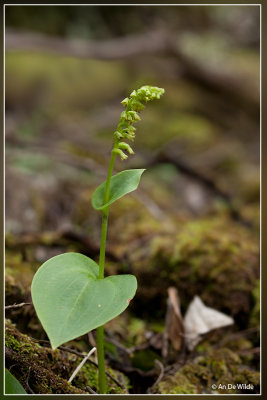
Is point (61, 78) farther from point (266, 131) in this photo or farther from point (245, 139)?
point (266, 131)

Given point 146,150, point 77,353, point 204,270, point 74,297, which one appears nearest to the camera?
point 74,297

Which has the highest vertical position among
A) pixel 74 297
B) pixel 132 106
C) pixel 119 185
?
pixel 132 106

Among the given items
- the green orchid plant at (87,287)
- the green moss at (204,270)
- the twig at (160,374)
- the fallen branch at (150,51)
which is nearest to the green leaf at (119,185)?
the green orchid plant at (87,287)

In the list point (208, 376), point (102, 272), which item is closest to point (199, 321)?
point (208, 376)

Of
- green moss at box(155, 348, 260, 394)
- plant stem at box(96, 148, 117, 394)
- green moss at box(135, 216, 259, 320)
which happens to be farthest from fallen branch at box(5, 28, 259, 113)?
plant stem at box(96, 148, 117, 394)

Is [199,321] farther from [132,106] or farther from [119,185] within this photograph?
[132,106]

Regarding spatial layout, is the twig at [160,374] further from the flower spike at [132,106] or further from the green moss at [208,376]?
the flower spike at [132,106]

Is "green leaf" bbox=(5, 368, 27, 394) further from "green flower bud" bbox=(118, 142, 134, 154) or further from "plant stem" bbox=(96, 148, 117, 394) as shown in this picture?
"green flower bud" bbox=(118, 142, 134, 154)
